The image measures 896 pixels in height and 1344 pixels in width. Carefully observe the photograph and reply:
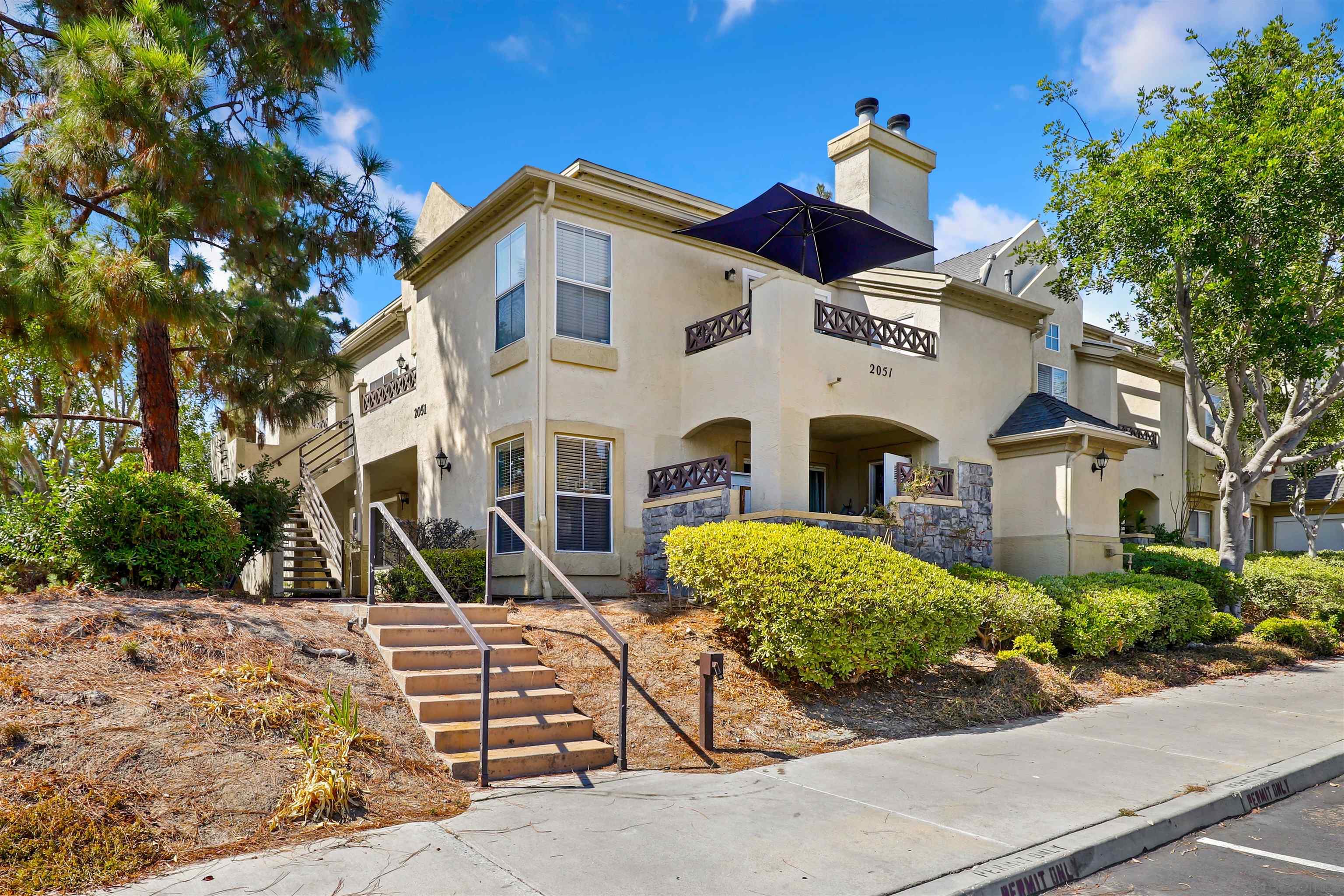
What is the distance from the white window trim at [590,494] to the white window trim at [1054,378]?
43.7 feet

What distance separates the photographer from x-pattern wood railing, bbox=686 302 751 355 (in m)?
13.6

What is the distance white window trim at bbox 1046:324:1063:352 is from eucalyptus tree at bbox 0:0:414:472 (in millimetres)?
16566

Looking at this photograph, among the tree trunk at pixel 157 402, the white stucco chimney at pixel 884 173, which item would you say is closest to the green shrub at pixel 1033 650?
the white stucco chimney at pixel 884 173

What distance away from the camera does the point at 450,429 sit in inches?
633

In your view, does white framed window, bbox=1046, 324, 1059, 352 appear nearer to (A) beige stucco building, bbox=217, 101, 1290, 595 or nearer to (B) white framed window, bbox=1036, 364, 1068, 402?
(B) white framed window, bbox=1036, 364, 1068, 402

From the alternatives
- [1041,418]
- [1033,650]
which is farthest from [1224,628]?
[1033,650]

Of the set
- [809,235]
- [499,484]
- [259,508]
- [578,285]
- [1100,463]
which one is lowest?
[259,508]

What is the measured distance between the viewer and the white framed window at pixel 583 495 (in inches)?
530

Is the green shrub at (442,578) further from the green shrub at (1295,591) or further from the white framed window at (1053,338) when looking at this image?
the white framed window at (1053,338)

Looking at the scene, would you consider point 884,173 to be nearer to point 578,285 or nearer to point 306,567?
point 578,285

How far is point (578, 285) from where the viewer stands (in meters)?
13.9

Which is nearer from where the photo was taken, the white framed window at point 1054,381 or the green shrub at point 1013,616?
the green shrub at point 1013,616

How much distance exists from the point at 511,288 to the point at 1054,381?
599 inches

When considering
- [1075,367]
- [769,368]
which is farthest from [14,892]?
[1075,367]
